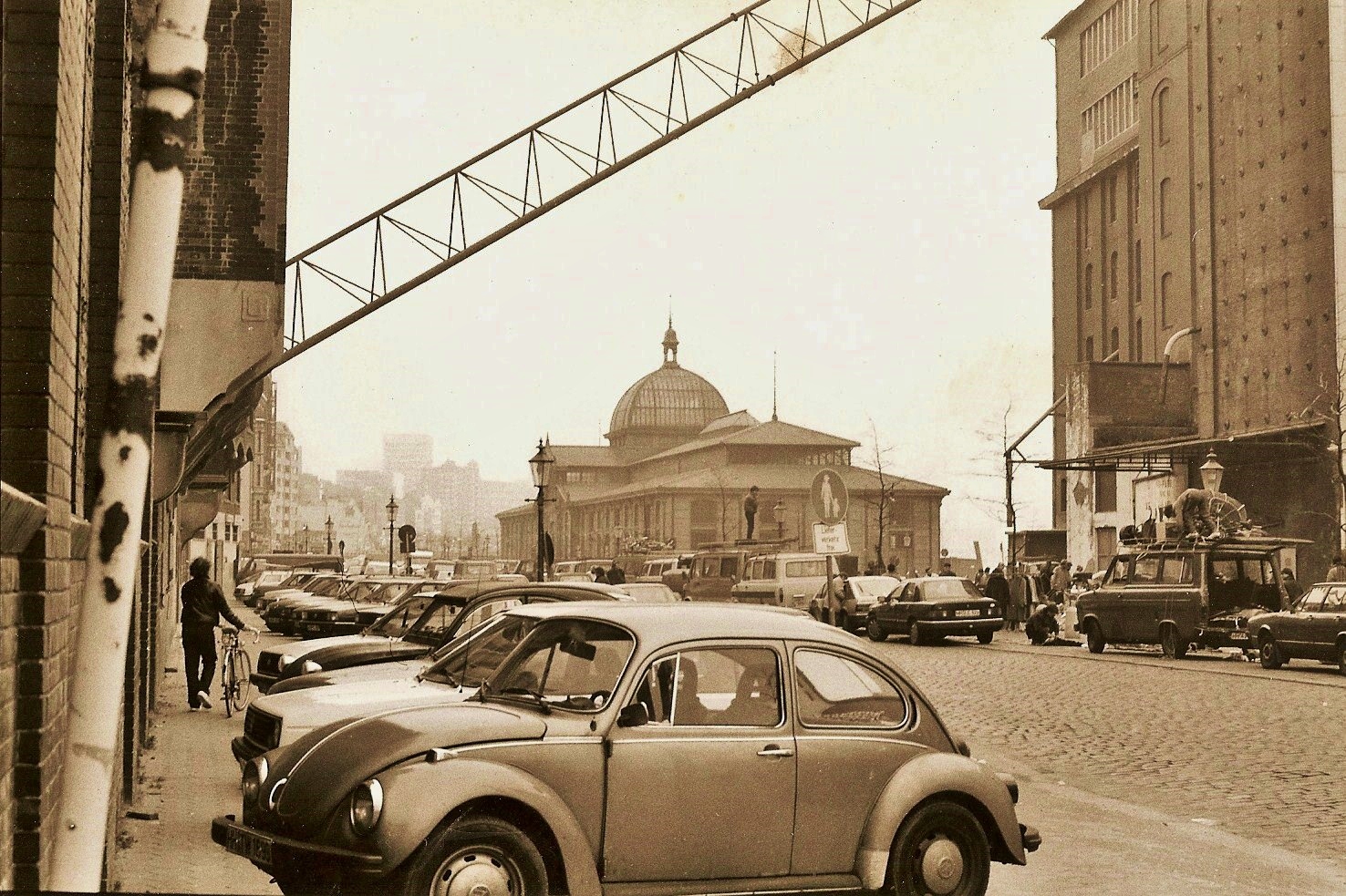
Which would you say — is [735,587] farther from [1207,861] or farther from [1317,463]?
[1207,861]

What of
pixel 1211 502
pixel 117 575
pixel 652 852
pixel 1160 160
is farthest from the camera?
pixel 1160 160

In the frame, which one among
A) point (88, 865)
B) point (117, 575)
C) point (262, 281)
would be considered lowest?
point (88, 865)

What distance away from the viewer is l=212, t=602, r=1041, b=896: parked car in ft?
21.5

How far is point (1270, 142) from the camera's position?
4600 centimetres

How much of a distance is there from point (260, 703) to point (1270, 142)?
134 feet

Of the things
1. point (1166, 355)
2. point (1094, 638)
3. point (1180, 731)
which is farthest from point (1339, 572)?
point (1166, 355)

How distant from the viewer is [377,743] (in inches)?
266

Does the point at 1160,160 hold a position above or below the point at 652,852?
above

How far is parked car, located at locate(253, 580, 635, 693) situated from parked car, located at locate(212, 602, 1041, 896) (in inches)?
190

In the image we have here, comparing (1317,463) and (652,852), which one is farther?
(1317,463)

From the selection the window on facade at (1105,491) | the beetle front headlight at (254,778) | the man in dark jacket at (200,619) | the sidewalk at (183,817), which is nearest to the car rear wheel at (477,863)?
the beetle front headlight at (254,778)

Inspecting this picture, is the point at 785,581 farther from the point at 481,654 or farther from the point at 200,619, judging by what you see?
the point at 481,654

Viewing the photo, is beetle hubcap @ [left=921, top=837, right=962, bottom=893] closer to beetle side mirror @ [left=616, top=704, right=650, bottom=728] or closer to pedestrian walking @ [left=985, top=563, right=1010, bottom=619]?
beetle side mirror @ [left=616, top=704, right=650, bottom=728]

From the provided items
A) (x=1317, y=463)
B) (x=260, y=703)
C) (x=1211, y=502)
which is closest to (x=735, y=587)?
(x=1211, y=502)
